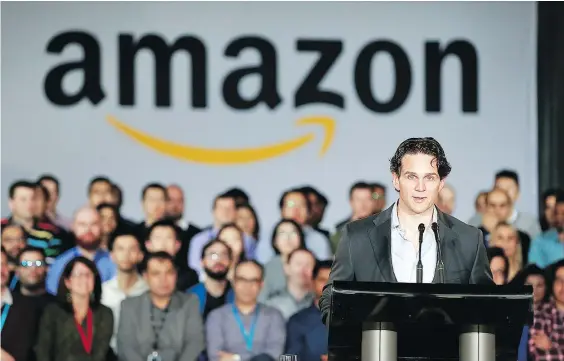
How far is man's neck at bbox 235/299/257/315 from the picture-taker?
25.6 ft

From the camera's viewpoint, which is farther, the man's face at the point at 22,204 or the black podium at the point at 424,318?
the man's face at the point at 22,204

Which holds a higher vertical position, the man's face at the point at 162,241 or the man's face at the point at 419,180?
the man's face at the point at 419,180

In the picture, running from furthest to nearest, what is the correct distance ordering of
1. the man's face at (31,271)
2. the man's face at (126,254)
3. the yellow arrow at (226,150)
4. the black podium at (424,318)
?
the yellow arrow at (226,150)
the man's face at (126,254)
the man's face at (31,271)
the black podium at (424,318)

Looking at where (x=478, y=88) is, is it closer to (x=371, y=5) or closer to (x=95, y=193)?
Result: (x=371, y=5)

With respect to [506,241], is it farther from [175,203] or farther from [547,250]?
[175,203]

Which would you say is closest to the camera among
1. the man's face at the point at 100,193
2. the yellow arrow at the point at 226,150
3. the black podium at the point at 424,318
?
the black podium at the point at 424,318

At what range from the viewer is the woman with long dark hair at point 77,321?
7.61m

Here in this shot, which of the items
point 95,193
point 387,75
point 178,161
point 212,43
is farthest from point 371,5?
point 95,193

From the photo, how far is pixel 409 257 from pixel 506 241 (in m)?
5.39

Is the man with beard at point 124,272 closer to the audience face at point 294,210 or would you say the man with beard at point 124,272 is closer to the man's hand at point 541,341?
the audience face at point 294,210

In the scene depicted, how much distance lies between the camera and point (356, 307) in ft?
8.79

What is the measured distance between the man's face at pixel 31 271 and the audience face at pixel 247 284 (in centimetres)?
134

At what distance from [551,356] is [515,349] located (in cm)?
513

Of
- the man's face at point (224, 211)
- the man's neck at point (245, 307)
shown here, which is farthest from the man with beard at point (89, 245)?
the man's neck at point (245, 307)
